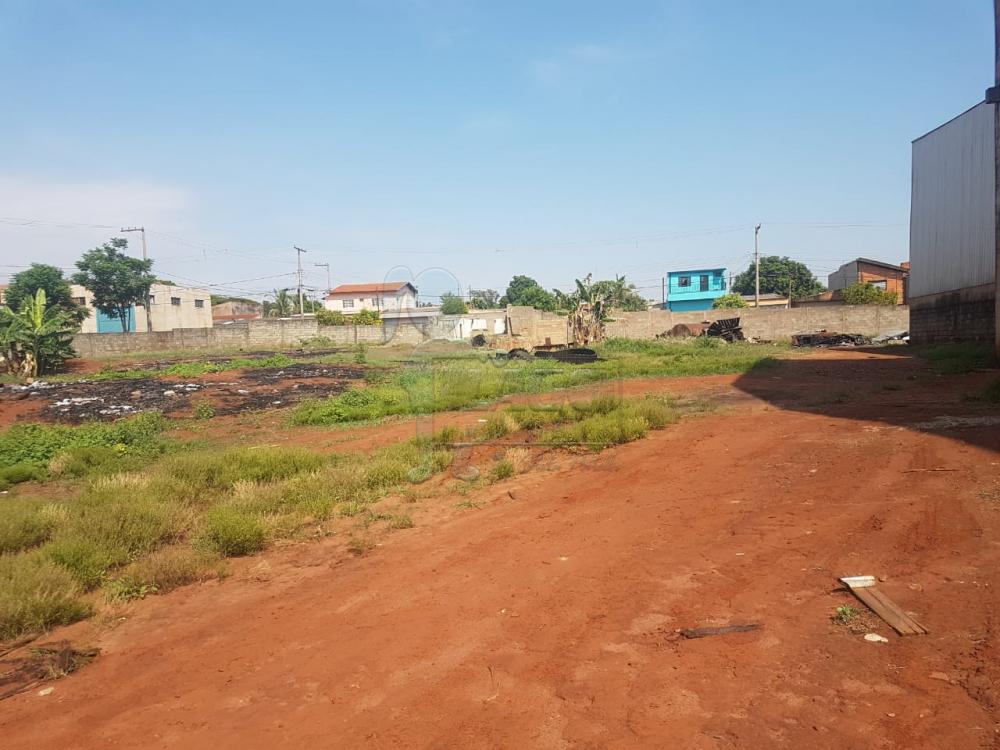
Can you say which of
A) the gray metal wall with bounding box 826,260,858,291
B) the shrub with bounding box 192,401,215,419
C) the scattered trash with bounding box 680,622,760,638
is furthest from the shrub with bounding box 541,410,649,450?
the gray metal wall with bounding box 826,260,858,291

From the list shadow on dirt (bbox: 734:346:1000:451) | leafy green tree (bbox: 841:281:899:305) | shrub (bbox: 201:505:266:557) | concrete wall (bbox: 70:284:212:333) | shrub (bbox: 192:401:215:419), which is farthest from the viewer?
concrete wall (bbox: 70:284:212:333)

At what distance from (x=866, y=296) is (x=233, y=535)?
42.9 metres

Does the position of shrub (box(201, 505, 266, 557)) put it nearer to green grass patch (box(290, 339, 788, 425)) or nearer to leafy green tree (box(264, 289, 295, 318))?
green grass patch (box(290, 339, 788, 425))

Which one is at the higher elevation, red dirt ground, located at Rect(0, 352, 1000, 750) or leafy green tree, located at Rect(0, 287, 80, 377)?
leafy green tree, located at Rect(0, 287, 80, 377)

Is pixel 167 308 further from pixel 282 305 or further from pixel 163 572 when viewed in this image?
pixel 163 572

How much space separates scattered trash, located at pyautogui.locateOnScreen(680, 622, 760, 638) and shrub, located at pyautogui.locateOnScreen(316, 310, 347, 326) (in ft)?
124

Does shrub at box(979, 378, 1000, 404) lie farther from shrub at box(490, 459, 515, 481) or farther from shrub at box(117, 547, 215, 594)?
shrub at box(117, 547, 215, 594)

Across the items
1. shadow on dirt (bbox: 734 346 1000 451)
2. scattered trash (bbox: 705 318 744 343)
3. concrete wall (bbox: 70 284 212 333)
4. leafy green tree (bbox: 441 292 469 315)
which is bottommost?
shadow on dirt (bbox: 734 346 1000 451)

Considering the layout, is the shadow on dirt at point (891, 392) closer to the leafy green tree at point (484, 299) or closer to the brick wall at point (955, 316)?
the brick wall at point (955, 316)

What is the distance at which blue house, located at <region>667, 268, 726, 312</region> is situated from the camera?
181 feet

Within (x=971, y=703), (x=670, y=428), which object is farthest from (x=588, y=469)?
(x=971, y=703)

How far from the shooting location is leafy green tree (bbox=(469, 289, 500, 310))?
156ft

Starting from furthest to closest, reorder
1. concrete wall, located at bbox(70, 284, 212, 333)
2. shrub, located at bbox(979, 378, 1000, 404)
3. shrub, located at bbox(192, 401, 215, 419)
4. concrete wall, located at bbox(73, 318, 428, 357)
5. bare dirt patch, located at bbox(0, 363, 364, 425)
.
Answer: concrete wall, located at bbox(70, 284, 212, 333), concrete wall, located at bbox(73, 318, 428, 357), bare dirt patch, located at bbox(0, 363, 364, 425), shrub, located at bbox(192, 401, 215, 419), shrub, located at bbox(979, 378, 1000, 404)

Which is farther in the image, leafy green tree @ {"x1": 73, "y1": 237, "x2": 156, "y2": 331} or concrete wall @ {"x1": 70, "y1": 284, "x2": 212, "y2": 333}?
concrete wall @ {"x1": 70, "y1": 284, "x2": 212, "y2": 333}
